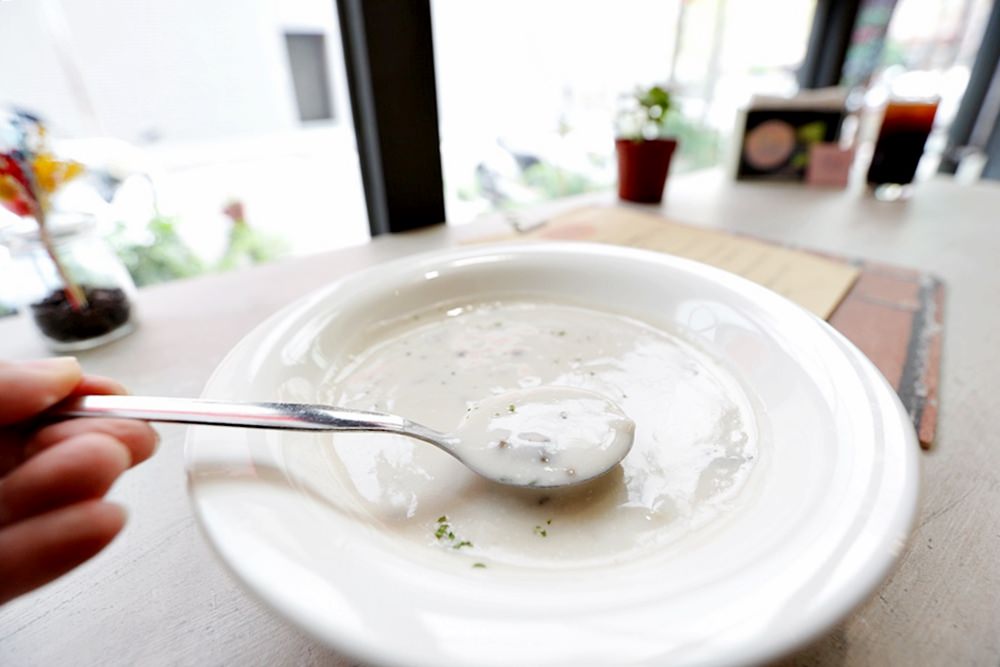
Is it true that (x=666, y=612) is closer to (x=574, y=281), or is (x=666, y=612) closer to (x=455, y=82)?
(x=574, y=281)

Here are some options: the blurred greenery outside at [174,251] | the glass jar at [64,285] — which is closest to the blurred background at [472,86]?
the blurred greenery outside at [174,251]

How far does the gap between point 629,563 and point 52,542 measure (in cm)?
31

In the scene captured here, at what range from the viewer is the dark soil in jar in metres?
0.70

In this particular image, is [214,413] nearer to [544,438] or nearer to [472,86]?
[544,438]

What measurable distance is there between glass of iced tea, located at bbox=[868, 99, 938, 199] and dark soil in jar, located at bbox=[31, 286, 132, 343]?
1667mm

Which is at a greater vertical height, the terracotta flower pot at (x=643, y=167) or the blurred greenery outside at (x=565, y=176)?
the terracotta flower pot at (x=643, y=167)

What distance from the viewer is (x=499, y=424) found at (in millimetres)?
413

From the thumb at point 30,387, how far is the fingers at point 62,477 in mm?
34

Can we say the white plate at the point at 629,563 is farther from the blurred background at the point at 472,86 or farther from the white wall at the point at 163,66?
the white wall at the point at 163,66

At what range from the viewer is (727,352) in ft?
1.65

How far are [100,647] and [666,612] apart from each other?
380mm

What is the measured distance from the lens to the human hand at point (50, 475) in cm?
25

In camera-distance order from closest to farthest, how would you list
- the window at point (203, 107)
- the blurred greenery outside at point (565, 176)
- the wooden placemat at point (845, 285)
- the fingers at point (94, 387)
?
the fingers at point (94, 387) → the wooden placemat at point (845, 285) → the window at point (203, 107) → the blurred greenery outside at point (565, 176)

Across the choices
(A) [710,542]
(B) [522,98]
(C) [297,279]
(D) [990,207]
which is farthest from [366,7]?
(D) [990,207]
